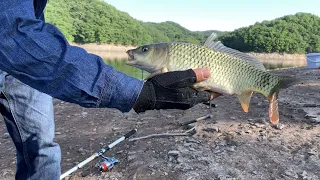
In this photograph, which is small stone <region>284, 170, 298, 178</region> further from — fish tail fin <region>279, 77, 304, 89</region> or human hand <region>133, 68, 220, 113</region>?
human hand <region>133, 68, 220, 113</region>

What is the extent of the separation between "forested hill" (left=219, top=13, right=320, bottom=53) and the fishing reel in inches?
2672

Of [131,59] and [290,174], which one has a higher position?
[131,59]

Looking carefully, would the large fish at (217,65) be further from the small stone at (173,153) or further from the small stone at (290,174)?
the small stone at (173,153)

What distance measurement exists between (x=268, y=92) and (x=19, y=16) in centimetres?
194

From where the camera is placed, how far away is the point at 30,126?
8.30 feet

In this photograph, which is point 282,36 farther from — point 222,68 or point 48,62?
point 48,62

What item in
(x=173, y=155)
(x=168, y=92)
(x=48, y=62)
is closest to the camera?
(x=48, y=62)

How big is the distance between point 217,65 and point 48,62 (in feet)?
4.38

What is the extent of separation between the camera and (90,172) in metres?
4.02

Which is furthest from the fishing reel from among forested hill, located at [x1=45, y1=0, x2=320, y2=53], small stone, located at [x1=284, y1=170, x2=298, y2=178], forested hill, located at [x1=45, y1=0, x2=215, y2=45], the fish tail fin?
forested hill, located at [x1=45, y1=0, x2=215, y2=45]

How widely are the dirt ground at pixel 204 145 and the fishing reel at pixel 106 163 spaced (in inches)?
2.0

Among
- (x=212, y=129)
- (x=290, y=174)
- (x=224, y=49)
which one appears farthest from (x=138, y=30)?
(x=224, y=49)

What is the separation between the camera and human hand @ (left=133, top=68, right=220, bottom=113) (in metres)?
1.77

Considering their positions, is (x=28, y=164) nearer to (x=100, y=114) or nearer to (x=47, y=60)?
(x=47, y=60)
